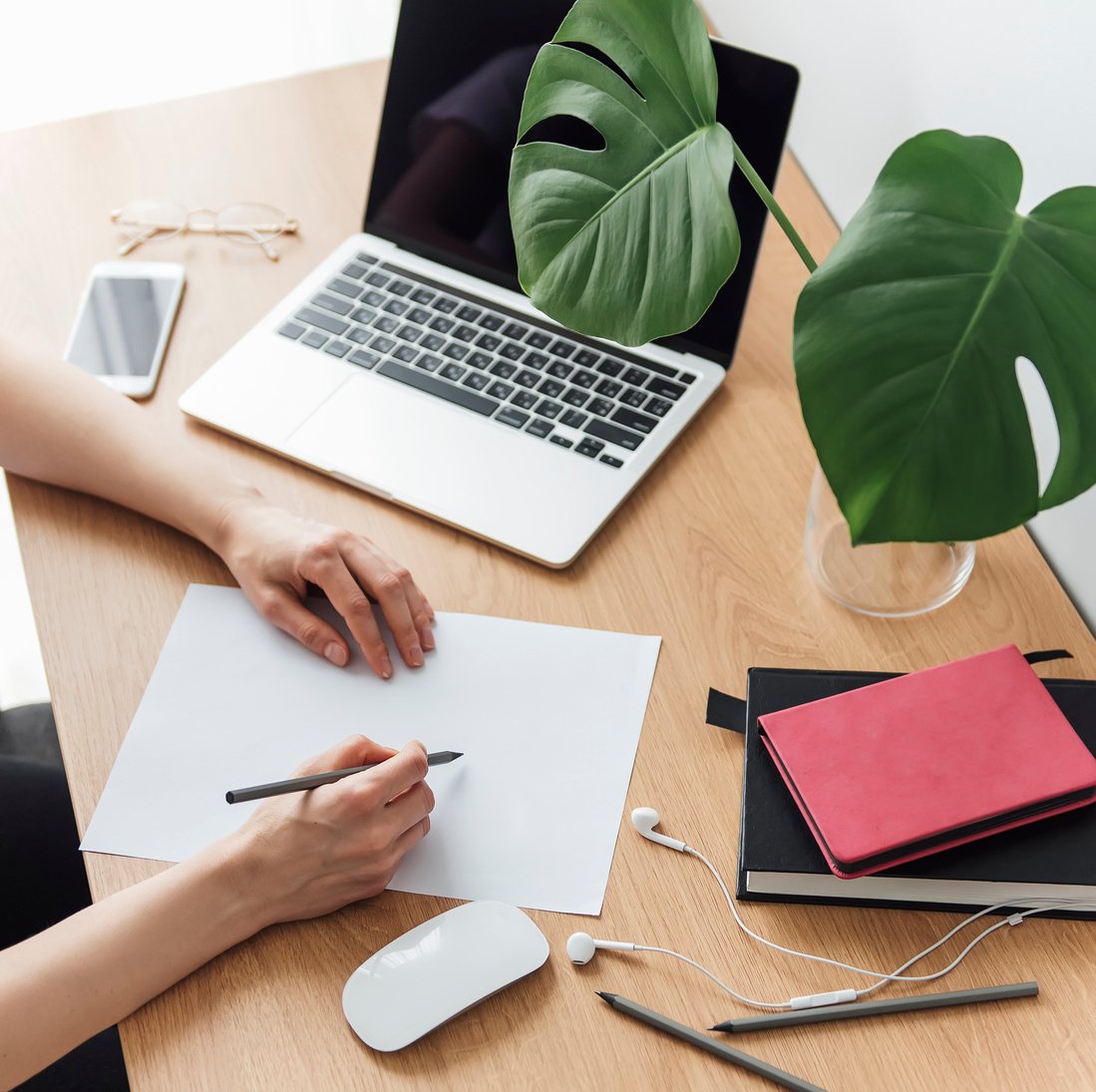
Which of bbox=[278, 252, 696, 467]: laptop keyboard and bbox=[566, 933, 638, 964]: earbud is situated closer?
bbox=[566, 933, 638, 964]: earbud

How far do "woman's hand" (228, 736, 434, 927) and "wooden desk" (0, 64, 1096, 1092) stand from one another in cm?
2

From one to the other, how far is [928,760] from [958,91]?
0.58 meters

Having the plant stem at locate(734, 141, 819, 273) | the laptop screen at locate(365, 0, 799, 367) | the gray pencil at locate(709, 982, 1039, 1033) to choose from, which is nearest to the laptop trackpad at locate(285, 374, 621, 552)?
the laptop screen at locate(365, 0, 799, 367)

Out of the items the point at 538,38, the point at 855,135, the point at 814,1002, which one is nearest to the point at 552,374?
the point at 538,38

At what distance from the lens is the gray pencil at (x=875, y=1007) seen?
0.66m

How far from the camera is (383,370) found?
101 cm

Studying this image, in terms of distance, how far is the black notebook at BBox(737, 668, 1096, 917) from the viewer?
68 cm

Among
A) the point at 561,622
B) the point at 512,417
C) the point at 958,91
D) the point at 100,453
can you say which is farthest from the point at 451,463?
the point at 958,91

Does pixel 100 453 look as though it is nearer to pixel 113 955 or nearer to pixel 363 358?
pixel 363 358

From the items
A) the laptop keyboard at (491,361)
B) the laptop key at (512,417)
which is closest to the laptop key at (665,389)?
the laptop keyboard at (491,361)

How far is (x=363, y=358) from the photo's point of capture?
1024 millimetres

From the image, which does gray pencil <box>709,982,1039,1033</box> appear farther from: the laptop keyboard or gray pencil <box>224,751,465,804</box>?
the laptop keyboard

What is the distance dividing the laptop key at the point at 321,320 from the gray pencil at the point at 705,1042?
2.08 ft

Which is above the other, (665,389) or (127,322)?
(665,389)
